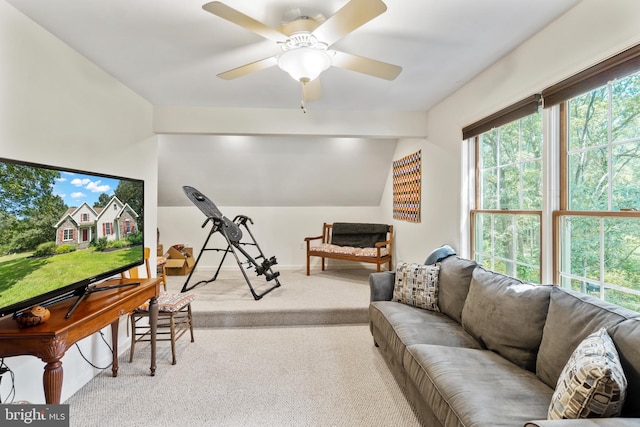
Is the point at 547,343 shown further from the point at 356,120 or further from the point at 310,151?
the point at 310,151

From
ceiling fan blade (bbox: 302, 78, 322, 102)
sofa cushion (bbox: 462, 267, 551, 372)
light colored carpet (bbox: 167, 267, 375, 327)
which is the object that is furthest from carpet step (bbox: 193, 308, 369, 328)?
ceiling fan blade (bbox: 302, 78, 322, 102)

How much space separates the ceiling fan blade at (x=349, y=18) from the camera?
1370 mm

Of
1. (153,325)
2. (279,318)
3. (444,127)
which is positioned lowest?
(279,318)

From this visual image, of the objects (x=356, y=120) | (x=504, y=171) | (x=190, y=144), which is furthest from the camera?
(x=190, y=144)

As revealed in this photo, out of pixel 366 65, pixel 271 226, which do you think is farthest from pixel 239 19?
pixel 271 226

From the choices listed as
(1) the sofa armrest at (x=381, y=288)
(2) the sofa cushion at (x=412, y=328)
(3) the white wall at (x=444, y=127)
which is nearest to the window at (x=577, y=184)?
(3) the white wall at (x=444, y=127)

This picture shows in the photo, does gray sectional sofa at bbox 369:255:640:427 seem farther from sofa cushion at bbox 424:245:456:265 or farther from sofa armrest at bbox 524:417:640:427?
sofa cushion at bbox 424:245:456:265

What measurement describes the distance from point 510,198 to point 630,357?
5.22 feet

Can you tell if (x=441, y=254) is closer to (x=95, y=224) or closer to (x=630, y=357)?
(x=630, y=357)

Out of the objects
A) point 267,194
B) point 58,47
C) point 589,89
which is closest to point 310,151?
point 267,194

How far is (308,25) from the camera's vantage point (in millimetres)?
1785

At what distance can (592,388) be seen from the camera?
3.48 feet

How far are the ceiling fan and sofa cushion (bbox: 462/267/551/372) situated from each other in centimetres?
152

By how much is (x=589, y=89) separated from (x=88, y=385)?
382cm
